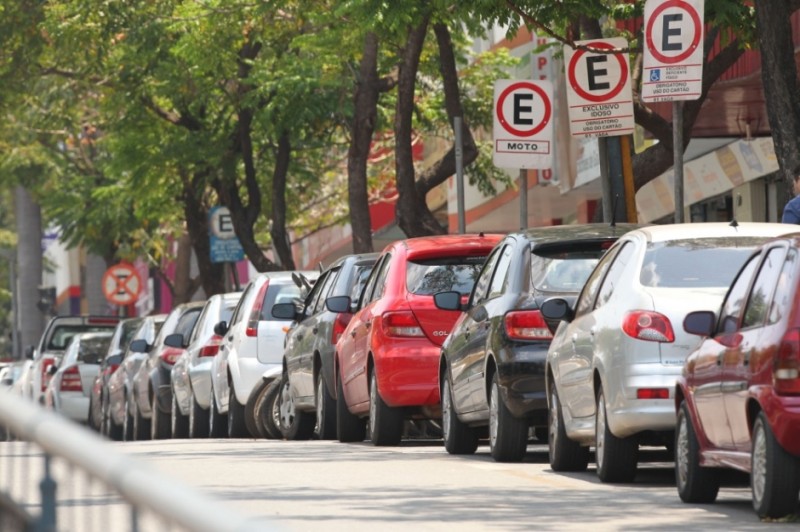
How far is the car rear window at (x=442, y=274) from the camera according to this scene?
52.7 feet

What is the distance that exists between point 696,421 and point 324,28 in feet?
63.2

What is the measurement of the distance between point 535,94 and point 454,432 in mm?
5549

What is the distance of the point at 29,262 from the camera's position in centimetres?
6250

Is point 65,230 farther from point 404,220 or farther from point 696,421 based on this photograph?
point 696,421

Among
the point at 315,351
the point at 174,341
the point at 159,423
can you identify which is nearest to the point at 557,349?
the point at 315,351

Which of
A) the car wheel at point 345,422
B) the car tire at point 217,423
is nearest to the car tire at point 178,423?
the car tire at point 217,423

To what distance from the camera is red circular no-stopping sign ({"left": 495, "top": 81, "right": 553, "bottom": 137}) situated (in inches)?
775

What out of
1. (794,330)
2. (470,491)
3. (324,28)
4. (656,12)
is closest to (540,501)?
(470,491)

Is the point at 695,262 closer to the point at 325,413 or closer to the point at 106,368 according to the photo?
the point at 325,413

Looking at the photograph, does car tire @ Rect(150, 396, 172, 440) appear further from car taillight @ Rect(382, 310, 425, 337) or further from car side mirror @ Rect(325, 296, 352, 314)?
car taillight @ Rect(382, 310, 425, 337)

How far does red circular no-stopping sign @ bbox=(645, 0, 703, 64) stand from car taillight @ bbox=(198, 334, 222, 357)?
28.3ft

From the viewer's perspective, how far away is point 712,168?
30391 mm

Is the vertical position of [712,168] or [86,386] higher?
[712,168]

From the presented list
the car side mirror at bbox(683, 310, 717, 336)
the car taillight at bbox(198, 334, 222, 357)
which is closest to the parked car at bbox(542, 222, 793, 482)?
the car side mirror at bbox(683, 310, 717, 336)
